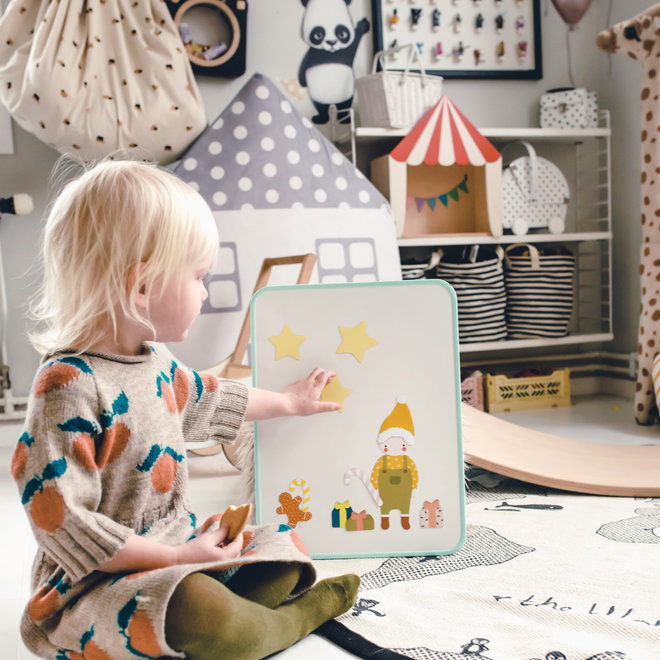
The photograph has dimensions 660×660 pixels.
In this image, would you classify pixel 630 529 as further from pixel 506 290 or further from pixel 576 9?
pixel 576 9

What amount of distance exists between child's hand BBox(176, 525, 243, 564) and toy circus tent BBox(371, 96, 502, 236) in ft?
5.20

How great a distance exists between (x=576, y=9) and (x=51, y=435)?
2.55 m

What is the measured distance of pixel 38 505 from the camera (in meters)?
0.74

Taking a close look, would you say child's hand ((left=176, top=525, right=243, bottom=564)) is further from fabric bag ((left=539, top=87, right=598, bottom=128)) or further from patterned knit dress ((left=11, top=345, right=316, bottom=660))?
fabric bag ((left=539, top=87, right=598, bottom=128))

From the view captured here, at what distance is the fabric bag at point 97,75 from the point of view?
1867mm

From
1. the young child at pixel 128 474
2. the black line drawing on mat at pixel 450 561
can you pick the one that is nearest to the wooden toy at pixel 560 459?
the black line drawing on mat at pixel 450 561

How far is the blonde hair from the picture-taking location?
826 mm

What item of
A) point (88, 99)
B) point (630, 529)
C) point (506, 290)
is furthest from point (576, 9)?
point (630, 529)

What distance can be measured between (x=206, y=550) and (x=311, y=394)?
38 centimetres

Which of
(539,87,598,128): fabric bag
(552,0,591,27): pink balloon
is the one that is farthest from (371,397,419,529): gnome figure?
(552,0,591,27): pink balloon

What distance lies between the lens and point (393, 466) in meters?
1.16

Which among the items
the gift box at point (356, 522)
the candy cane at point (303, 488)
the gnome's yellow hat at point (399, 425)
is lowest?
the gift box at point (356, 522)

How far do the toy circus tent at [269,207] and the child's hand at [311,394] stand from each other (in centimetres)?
82

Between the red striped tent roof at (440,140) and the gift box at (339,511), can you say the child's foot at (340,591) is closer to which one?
the gift box at (339,511)
